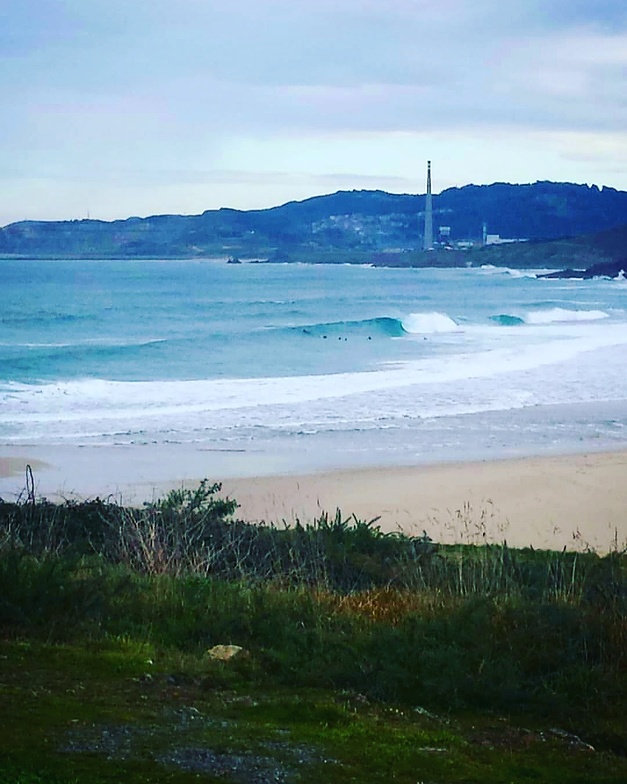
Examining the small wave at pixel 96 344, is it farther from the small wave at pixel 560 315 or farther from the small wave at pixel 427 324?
the small wave at pixel 560 315

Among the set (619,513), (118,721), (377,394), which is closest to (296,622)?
(118,721)

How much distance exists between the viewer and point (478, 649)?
6.05 m

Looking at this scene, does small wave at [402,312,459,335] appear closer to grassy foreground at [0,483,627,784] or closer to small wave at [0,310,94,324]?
small wave at [0,310,94,324]

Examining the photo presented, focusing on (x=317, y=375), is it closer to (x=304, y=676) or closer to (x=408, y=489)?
(x=408, y=489)

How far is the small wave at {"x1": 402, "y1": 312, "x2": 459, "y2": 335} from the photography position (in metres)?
56.1

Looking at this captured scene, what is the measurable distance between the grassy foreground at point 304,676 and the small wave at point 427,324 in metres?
47.1

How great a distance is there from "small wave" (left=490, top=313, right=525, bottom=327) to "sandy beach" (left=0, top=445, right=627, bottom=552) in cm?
4091

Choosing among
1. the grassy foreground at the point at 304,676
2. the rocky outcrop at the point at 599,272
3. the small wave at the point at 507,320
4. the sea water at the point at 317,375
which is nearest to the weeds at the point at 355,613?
the grassy foreground at the point at 304,676

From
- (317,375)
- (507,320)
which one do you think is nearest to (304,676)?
(317,375)

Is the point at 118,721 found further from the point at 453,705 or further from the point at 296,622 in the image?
the point at 296,622

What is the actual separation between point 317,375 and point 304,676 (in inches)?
1140

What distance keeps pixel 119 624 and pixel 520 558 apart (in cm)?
487

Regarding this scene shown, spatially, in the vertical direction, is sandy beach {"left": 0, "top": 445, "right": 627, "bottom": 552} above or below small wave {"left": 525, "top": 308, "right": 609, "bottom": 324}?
below

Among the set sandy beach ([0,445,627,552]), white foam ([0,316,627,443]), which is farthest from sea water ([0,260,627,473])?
sandy beach ([0,445,627,552])
